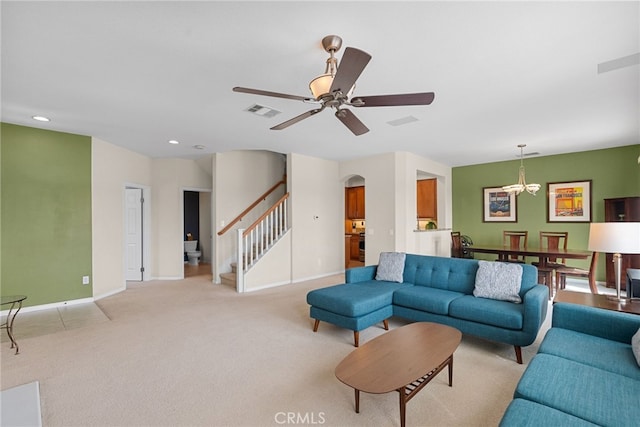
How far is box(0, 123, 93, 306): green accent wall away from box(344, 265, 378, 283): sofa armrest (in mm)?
4181

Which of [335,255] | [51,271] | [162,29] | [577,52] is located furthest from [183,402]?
[335,255]

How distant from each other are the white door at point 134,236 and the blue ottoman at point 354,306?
4.79 meters

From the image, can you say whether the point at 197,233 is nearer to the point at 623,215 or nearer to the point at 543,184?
the point at 543,184

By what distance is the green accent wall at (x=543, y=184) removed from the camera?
555 cm

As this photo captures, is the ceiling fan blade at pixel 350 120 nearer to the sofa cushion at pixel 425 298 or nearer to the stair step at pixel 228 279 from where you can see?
the sofa cushion at pixel 425 298

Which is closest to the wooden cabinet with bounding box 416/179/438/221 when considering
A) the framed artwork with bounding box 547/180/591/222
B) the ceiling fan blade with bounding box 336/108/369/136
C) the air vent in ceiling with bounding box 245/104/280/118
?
the framed artwork with bounding box 547/180/591/222

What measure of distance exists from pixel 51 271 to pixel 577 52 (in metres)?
6.75

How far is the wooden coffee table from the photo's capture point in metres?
1.75

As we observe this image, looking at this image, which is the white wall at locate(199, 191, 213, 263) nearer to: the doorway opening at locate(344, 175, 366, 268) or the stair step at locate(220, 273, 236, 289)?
the stair step at locate(220, 273, 236, 289)

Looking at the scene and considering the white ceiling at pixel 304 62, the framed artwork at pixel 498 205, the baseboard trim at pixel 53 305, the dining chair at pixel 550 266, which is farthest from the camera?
the framed artwork at pixel 498 205

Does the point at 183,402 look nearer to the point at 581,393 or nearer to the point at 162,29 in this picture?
the point at 581,393

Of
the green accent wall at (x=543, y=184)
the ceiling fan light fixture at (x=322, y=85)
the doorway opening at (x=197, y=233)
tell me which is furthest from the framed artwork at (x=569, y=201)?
the doorway opening at (x=197, y=233)

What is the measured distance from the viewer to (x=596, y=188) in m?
5.79

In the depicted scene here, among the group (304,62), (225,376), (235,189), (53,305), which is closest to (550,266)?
(304,62)
